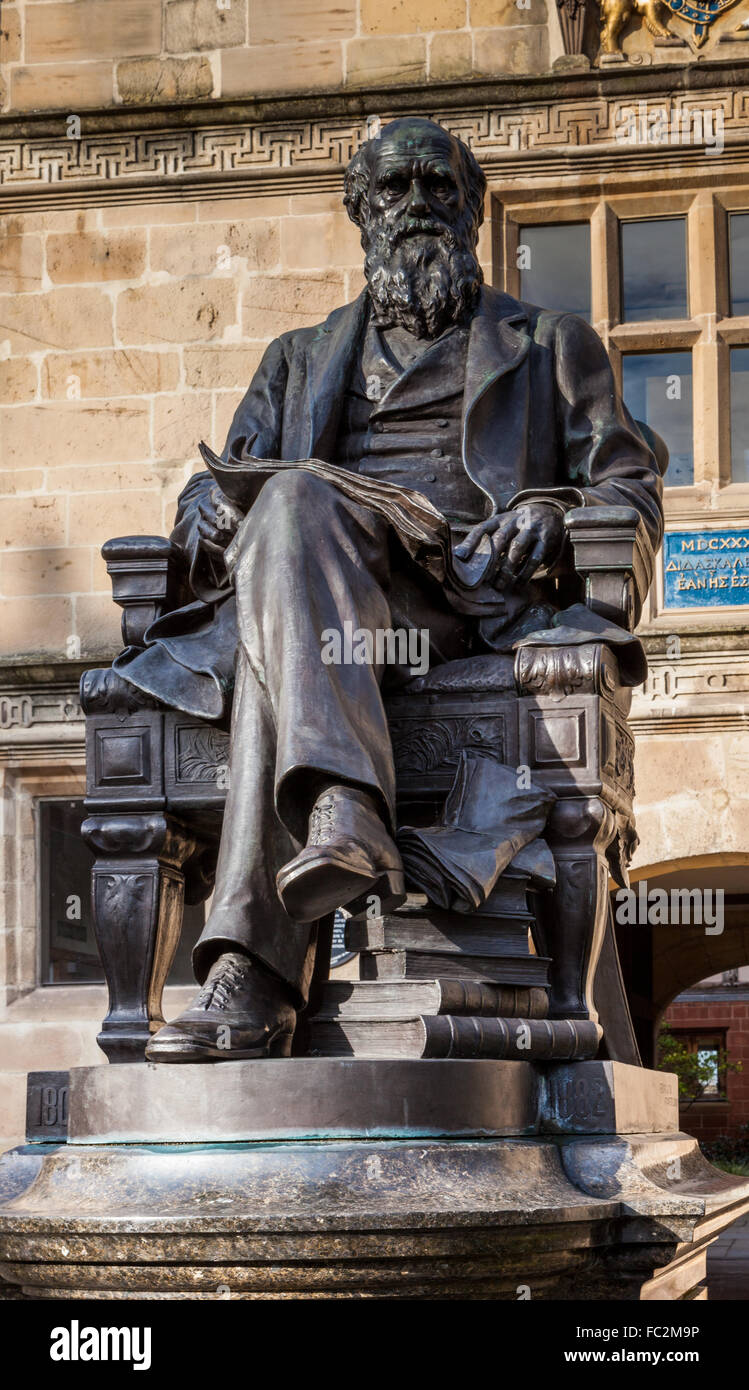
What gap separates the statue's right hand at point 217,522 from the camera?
3172mm

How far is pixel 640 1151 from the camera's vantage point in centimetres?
271

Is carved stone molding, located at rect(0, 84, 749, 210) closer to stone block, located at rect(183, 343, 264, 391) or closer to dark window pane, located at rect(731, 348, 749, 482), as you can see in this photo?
stone block, located at rect(183, 343, 264, 391)

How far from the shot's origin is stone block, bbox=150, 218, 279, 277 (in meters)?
7.74

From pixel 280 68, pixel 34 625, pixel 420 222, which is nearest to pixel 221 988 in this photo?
pixel 420 222

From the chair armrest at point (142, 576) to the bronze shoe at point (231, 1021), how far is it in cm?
80

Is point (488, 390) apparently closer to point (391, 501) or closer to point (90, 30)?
point (391, 501)

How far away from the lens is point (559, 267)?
7801 mm

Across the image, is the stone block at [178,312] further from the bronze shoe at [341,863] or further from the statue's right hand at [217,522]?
the bronze shoe at [341,863]

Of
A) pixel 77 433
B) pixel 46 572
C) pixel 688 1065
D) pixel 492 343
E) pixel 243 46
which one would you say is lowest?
pixel 688 1065

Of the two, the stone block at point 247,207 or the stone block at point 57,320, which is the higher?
the stone block at point 247,207

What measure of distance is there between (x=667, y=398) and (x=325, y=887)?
5.52 metres

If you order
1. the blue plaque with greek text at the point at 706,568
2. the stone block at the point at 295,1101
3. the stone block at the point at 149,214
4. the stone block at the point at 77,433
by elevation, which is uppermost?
A: the stone block at the point at 149,214

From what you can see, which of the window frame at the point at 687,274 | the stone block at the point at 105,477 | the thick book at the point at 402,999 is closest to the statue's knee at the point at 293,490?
the thick book at the point at 402,999

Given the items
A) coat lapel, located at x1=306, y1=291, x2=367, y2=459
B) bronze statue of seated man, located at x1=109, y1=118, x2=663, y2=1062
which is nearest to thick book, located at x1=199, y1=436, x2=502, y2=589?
bronze statue of seated man, located at x1=109, y1=118, x2=663, y2=1062
